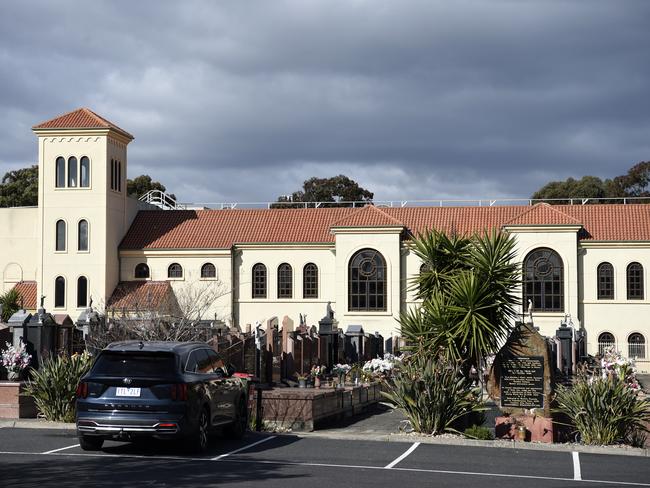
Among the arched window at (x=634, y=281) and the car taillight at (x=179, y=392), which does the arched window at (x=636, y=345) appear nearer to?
the arched window at (x=634, y=281)

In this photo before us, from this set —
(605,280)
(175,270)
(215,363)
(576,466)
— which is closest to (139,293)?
(175,270)

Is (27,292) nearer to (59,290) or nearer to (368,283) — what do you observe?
(59,290)

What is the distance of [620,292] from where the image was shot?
54344mm

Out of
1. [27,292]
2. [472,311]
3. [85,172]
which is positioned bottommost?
[472,311]

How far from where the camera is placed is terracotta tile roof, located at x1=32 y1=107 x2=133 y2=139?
5794 centimetres

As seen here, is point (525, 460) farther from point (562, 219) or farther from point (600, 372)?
point (562, 219)

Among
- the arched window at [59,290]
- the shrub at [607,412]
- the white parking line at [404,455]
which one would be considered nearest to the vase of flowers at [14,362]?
the white parking line at [404,455]

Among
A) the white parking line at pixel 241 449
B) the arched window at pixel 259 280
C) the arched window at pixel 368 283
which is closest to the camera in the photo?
the white parking line at pixel 241 449

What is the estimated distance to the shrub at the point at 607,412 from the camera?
57.0ft

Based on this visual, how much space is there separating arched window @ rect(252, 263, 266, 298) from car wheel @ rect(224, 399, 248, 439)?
41228 millimetres

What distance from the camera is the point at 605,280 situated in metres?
54.6

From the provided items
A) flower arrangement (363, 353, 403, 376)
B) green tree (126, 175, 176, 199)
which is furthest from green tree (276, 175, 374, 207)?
flower arrangement (363, 353, 403, 376)

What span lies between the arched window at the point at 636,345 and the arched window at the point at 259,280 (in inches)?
817

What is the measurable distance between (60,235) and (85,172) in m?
4.03
